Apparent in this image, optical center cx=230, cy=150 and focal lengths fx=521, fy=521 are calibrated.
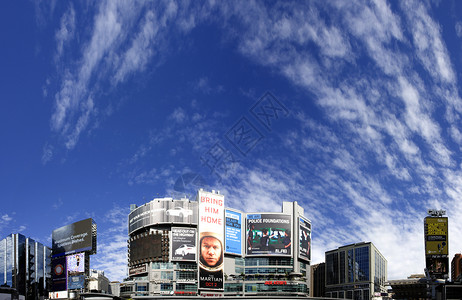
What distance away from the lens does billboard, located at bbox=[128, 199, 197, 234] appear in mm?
147000

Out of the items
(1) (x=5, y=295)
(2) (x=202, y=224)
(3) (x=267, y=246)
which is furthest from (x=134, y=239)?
(1) (x=5, y=295)

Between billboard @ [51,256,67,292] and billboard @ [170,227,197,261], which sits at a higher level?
billboard @ [170,227,197,261]

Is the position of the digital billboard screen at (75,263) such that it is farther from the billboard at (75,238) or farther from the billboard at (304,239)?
the billboard at (304,239)

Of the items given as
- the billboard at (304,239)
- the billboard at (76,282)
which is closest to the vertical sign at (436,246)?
the billboard at (304,239)

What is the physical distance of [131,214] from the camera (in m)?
157

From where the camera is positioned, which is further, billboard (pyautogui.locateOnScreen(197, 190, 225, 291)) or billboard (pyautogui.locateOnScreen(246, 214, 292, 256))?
billboard (pyautogui.locateOnScreen(246, 214, 292, 256))

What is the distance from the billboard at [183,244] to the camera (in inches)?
5714

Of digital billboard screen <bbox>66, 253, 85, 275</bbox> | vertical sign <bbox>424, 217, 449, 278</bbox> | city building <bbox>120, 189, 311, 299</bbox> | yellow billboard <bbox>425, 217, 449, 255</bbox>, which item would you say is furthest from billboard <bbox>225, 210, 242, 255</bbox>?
yellow billboard <bbox>425, 217, 449, 255</bbox>

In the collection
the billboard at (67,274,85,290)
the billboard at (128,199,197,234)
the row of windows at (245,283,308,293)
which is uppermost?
the billboard at (128,199,197,234)

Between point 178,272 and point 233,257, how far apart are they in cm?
1931

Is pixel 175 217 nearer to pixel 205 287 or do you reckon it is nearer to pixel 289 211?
pixel 205 287

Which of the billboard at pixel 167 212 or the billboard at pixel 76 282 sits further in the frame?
the billboard at pixel 76 282

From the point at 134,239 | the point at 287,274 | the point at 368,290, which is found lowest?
the point at 368,290

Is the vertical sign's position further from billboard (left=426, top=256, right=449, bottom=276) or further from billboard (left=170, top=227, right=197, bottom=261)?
billboard (left=170, top=227, right=197, bottom=261)
